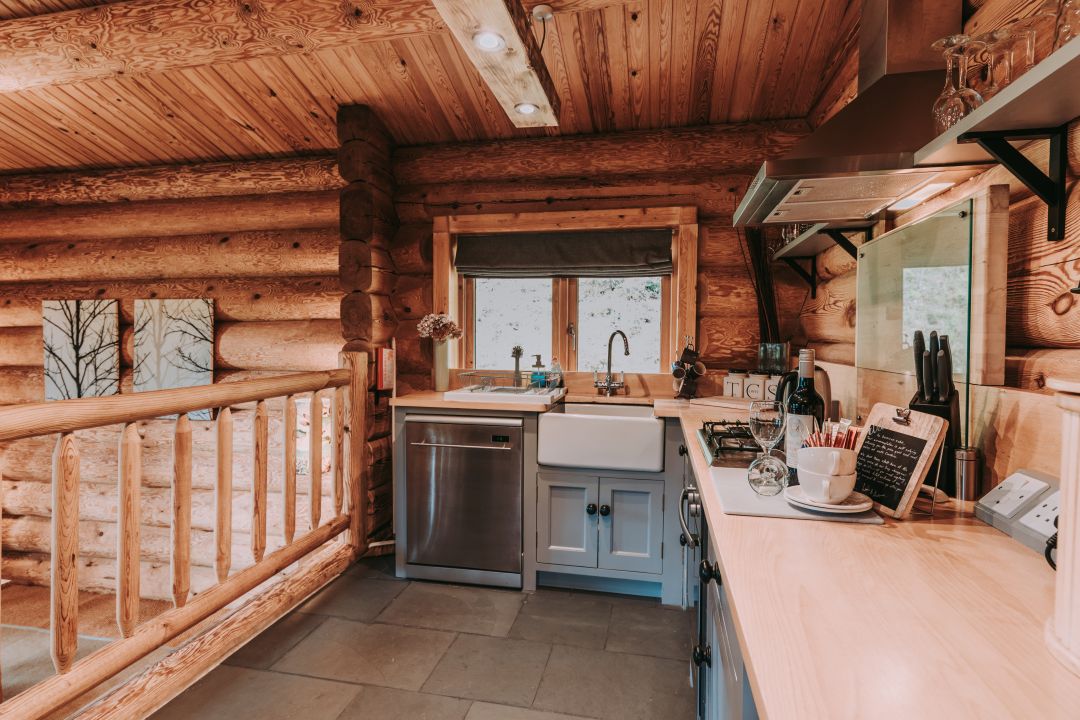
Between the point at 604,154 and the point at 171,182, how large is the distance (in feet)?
10.9

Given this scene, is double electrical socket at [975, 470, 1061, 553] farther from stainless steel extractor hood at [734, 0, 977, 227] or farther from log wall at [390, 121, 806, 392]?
log wall at [390, 121, 806, 392]

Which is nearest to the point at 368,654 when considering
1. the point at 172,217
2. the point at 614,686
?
the point at 614,686

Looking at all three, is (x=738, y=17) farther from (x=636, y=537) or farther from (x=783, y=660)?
(x=783, y=660)

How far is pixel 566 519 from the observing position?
9.53ft

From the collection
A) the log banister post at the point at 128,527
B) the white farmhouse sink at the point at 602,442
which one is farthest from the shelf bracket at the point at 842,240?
the log banister post at the point at 128,527

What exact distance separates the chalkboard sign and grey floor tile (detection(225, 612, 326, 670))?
96.4 inches

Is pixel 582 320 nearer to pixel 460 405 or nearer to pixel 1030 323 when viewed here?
pixel 460 405

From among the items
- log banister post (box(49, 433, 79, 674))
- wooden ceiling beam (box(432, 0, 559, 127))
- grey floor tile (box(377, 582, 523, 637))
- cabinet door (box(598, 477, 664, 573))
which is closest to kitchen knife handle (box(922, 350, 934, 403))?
cabinet door (box(598, 477, 664, 573))

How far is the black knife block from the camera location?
4.36ft

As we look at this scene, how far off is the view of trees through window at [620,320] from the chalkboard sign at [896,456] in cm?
216

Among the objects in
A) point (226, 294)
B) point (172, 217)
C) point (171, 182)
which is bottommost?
point (226, 294)

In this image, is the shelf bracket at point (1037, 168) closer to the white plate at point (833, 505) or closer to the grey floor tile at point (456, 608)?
the white plate at point (833, 505)

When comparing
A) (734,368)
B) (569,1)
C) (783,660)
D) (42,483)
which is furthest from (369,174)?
(42,483)

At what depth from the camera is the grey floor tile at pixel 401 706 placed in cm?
197
